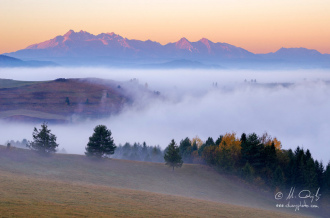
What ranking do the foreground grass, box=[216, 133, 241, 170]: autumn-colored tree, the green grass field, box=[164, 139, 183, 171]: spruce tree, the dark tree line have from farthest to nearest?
box=[216, 133, 241, 170]: autumn-colored tree, box=[164, 139, 183, 171]: spruce tree, the dark tree line, the green grass field, the foreground grass

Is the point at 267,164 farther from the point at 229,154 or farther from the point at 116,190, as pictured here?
the point at 116,190

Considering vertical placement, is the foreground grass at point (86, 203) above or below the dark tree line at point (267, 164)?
below

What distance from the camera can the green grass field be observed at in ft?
118

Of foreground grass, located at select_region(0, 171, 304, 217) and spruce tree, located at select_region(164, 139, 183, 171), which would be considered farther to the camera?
spruce tree, located at select_region(164, 139, 183, 171)

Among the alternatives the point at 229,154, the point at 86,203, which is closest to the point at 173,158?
the point at 229,154

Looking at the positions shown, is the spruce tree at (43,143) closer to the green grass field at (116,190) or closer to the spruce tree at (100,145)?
Result: the green grass field at (116,190)

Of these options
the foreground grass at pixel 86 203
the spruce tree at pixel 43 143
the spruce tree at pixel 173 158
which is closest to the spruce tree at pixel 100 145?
the spruce tree at pixel 43 143

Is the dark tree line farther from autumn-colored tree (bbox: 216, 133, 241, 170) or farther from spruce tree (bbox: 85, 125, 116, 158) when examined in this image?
spruce tree (bbox: 85, 125, 116, 158)

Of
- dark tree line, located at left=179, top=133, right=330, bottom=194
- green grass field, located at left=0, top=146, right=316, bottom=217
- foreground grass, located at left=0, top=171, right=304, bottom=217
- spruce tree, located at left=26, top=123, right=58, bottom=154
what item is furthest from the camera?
spruce tree, located at left=26, top=123, right=58, bottom=154

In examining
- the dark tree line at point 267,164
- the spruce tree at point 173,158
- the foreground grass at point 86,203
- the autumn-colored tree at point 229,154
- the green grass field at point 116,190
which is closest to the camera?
the foreground grass at point 86,203

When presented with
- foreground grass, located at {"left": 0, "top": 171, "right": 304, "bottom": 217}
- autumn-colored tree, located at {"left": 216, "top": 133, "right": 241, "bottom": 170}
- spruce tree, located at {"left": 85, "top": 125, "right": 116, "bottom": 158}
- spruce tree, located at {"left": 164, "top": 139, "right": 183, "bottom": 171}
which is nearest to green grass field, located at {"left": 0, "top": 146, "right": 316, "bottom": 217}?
foreground grass, located at {"left": 0, "top": 171, "right": 304, "bottom": 217}

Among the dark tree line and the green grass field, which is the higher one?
the dark tree line

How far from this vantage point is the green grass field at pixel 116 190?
36.1 metres

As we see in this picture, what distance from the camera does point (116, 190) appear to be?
165ft
